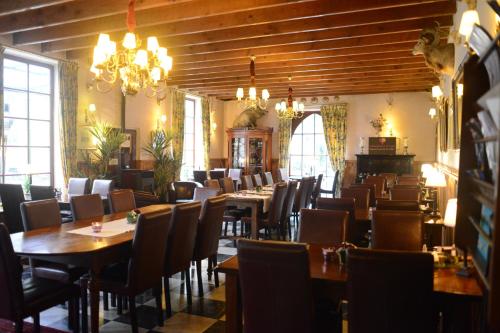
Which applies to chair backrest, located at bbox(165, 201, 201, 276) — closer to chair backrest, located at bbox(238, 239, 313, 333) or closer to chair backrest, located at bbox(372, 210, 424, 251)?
chair backrest, located at bbox(238, 239, 313, 333)

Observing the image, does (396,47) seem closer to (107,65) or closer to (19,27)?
(107,65)

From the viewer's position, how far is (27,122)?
6.77 metres

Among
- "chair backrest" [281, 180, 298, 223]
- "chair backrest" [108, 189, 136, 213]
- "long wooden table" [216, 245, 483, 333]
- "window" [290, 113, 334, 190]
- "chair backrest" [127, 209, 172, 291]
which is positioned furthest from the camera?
"window" [290, 113, 334, 190]

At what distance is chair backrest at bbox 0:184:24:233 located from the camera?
484cm

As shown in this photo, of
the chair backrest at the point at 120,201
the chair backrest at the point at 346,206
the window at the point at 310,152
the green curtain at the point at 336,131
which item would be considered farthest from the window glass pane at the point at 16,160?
the green curtain at the point at 336,131

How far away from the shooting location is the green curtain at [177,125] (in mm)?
10039

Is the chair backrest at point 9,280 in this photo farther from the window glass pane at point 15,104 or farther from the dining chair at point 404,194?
the window glass pane at point 15,104

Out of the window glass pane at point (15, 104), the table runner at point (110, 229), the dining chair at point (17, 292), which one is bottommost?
the dining chair at point (17, 292)

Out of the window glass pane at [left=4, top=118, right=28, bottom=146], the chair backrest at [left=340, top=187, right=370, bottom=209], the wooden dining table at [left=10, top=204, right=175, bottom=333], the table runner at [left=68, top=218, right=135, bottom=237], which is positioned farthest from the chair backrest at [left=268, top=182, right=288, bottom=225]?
the window glass pane at [left=4, top=118, right=28, bottom=146]

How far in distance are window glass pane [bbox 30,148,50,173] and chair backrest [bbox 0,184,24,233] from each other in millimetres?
2118

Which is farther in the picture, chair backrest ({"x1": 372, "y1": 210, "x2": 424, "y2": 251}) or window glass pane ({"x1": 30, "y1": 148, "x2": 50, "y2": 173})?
window glass pane ({"x1": 30, "y1": 148, "x2": 50, "y2": 173})

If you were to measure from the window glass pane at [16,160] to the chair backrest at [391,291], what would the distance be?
6.23 metres

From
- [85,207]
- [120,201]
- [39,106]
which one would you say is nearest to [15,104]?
[39,106]

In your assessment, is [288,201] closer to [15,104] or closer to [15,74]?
[15,104]
